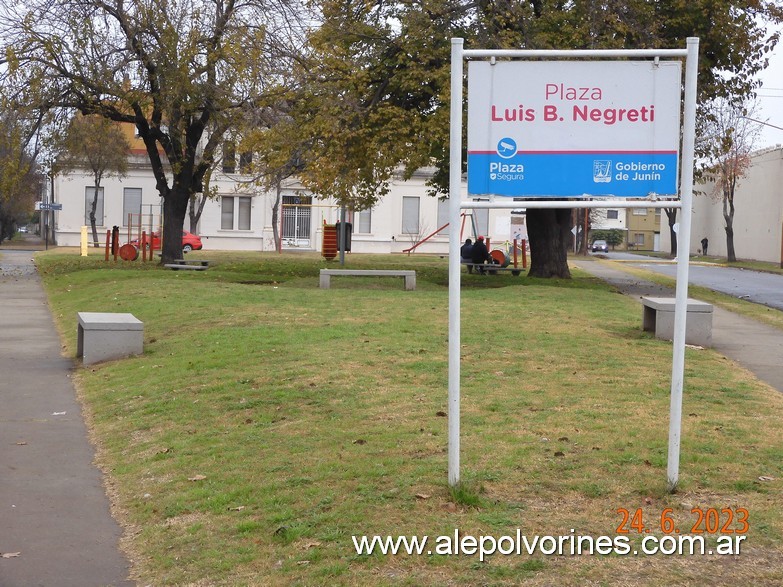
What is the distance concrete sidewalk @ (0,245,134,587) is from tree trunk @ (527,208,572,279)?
17.8m

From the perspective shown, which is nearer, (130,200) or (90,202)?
(90,202)

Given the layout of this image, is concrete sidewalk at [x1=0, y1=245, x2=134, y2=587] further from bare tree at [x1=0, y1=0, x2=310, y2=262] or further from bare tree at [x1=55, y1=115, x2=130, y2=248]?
bare tree at [x1=55, y1=115, x2=130, y2=248]

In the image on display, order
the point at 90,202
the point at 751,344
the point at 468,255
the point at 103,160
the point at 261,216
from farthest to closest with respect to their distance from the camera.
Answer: the point at 261,216 < the point at 90,202 < the point at 103,160 < the point at 468,255 < the point at 751,344

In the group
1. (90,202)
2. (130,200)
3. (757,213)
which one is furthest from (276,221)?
(757,213)

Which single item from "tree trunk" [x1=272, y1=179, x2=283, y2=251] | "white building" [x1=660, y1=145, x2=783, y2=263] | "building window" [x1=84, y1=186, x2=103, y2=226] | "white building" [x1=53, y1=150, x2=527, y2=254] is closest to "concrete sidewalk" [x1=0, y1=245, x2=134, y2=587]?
"tree trunk" [x1=272, y1=179, x2=283, y2=251]

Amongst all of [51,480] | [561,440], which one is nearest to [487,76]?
[561,440]

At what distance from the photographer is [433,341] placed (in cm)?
1281

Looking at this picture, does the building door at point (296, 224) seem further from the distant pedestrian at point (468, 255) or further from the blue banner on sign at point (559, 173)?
the blue banner on sign at point (559, 173)

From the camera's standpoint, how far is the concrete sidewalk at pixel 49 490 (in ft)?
18.3

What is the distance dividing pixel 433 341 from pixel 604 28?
13156 millimetres

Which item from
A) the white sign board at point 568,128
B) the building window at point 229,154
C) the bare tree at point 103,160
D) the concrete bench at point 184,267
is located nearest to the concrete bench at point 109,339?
the white sign board at point 568,128

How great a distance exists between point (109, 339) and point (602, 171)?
827cm

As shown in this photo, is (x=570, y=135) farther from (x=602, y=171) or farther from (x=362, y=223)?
(x=362, y=223)

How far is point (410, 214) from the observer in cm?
6297
